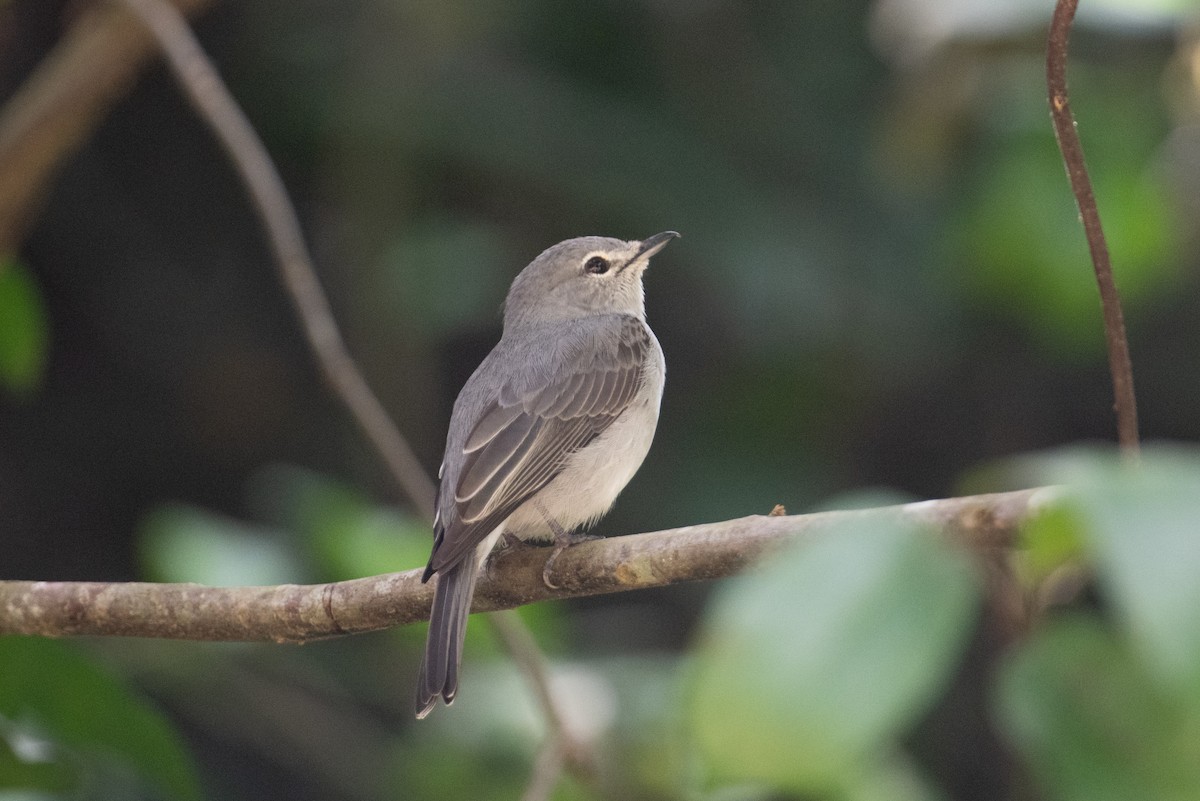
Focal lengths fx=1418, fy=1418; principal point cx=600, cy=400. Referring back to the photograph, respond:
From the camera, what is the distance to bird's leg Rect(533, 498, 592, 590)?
12.0 feet

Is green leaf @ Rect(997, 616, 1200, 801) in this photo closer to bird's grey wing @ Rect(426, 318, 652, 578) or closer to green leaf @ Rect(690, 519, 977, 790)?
green leaf @ Rect(690, 519, 977, 790)

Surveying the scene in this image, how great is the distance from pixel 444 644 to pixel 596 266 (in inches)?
91.3

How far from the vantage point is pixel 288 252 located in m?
4.70

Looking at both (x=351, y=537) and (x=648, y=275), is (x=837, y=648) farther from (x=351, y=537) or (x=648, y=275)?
(x=648, y=275)

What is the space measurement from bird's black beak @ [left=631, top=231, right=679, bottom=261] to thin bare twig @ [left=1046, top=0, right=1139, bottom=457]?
2.74m

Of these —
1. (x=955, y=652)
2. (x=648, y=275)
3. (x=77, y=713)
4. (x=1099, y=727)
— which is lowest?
(x=1099, y=727)

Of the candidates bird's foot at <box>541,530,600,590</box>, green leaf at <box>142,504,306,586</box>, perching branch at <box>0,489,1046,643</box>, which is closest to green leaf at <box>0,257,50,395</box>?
green leaf at <box>142,504,306,586</box>

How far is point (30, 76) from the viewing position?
7.10 m

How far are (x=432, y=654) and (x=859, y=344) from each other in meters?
4.01

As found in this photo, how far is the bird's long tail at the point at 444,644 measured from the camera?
3619 mm

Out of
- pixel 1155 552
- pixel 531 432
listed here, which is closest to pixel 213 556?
pixel 531 432

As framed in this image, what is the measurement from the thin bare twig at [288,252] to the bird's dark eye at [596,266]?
3.70 ft

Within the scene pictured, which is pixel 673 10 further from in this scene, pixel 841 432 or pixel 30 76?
pixel 30 76

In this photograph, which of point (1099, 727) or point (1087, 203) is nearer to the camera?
point (1099, 727)
